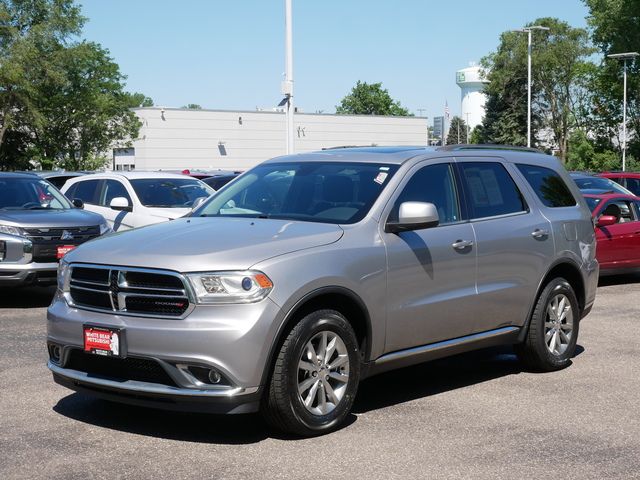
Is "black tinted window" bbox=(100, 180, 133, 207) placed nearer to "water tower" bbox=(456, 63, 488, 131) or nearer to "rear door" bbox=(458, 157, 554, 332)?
"rear door" bbox=(458, 157, 554, 332)

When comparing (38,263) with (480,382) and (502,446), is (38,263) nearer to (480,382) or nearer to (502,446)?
(480,382)

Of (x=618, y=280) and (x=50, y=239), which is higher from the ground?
(x=50, y=239)

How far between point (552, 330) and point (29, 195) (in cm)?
792

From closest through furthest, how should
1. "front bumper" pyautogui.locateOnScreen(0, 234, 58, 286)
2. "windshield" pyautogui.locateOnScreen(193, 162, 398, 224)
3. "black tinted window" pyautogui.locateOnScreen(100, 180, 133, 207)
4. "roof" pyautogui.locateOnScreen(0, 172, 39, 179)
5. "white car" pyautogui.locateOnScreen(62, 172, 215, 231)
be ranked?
"windshield" pyautogui.locateOnScreen(193, 162, 398, 224) < "front bumper" pyautogui.locateOnScreen(0, 234, 58, 286) < "roof" pyautogui.locateOnScreen(0, 172, 39, 179) < "white car" pyautogui.locateOnScreen(62, 172, 215, 231) < "black tinted window" pyautogui.locateOnScreen(100, 180, 133, 207)

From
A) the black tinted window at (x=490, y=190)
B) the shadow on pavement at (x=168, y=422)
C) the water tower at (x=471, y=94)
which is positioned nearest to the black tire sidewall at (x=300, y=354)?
the shadow on pavement at (x=168, y=422)

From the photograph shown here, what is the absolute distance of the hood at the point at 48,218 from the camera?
1238 centimetres

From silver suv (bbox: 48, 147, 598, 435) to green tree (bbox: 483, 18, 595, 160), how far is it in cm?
6688

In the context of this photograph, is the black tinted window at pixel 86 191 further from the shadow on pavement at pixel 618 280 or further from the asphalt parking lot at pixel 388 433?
the shadow on pavement at pixel 618 280

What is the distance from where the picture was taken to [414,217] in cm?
657

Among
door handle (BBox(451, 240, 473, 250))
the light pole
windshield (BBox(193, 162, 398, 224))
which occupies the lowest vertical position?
door handle (BBox(451, 240, 473, 250))

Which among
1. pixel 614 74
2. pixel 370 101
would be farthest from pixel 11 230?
pixel 370 101

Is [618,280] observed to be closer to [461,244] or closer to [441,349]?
[461,244]

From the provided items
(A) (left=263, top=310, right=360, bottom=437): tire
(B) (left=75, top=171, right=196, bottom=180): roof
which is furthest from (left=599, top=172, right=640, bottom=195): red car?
(A) (left=263, top=310, right=360, bottom=437): tire

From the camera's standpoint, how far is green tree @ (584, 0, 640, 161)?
2437 inches
